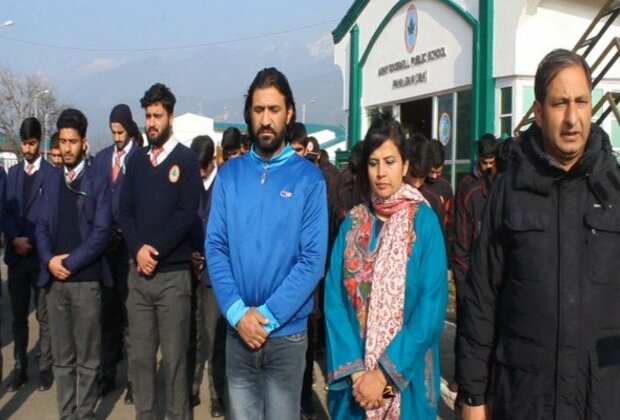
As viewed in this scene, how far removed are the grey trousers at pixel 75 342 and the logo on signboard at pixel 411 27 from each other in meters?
12.0

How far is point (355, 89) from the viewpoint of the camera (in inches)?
714

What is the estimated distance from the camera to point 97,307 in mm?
4559

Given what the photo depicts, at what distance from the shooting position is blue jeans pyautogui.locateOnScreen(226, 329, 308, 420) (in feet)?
10.7

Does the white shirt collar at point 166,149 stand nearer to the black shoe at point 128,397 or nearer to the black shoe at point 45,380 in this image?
the black shoe at point 128,397

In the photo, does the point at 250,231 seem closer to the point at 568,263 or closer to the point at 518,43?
the point at 568,263

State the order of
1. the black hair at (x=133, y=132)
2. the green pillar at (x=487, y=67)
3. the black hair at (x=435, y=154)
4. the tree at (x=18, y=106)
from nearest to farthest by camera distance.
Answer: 1. the black hair at (x=435, y=154)
2. the black hair at (x=133, y=132)
3. the green pillar at (x=487, y=67)
4. the tree at (x=18, y=106)

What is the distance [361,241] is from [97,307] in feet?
7.31

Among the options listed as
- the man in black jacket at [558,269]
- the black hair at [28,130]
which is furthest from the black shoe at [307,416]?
the black hair at [28,130]

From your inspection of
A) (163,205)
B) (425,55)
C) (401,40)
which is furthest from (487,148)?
(401,40)

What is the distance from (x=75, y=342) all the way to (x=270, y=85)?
7.84ft

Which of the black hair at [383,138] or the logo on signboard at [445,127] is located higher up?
the logo on signboard at [445,127]

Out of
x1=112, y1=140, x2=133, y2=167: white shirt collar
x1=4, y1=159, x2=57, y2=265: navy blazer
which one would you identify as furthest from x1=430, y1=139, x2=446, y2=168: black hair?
x1=4, y1=159, x2=57, y2=265: navy blazer

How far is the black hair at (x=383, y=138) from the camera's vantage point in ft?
10.8

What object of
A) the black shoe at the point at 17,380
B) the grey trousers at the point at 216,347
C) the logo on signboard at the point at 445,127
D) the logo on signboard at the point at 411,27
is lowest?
the black shoe at the point at 17,380
